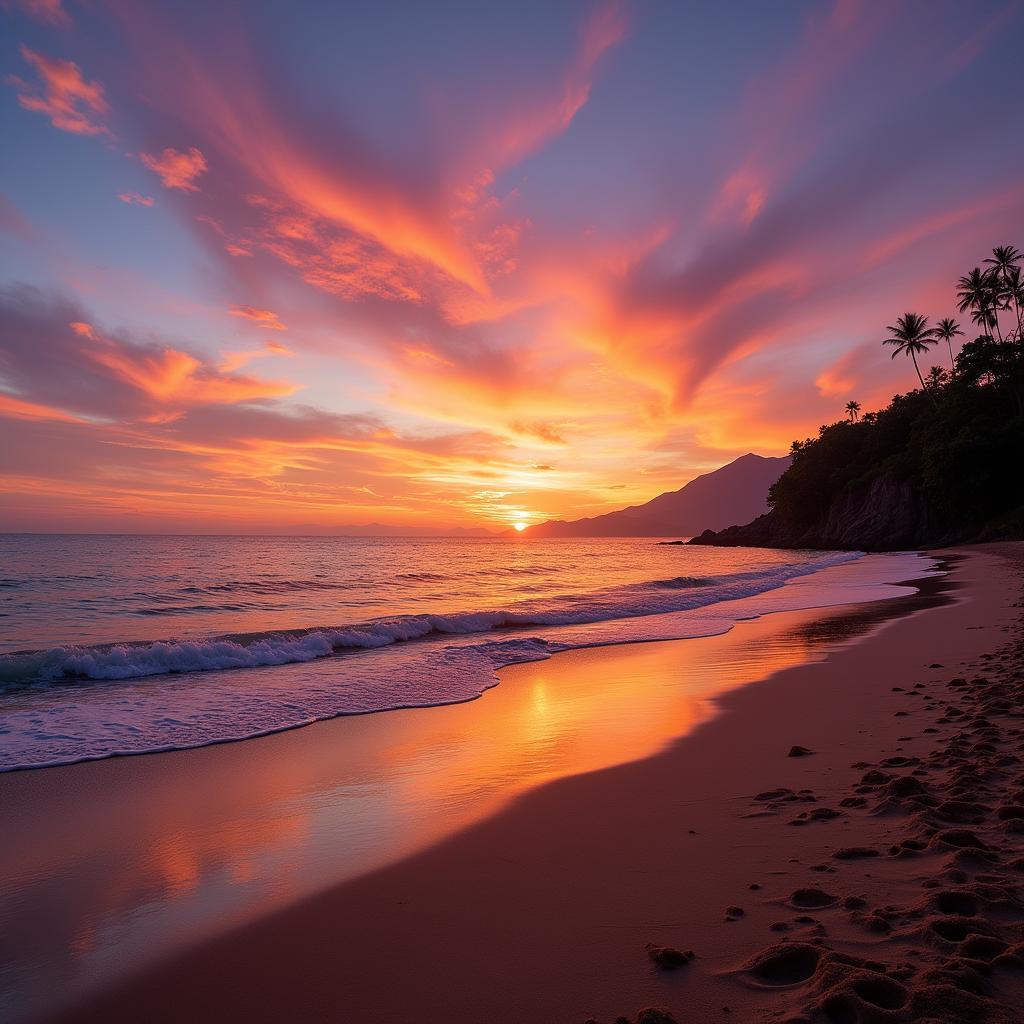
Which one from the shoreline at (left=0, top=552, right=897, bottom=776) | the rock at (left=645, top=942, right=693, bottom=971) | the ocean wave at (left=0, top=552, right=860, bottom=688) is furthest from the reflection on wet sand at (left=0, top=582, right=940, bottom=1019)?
the ocean wave at (left=0, top=552, right=860, bottom=688)

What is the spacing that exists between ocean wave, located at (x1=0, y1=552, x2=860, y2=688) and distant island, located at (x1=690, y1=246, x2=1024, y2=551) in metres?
44.1

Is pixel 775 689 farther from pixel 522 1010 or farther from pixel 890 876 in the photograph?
pixel 522 1010

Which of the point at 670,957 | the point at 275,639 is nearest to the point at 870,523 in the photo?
the point at 275,639

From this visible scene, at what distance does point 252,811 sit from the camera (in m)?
4.85

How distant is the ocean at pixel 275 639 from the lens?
7883 mm

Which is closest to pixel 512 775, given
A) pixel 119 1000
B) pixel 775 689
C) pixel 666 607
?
pixel 119 1000

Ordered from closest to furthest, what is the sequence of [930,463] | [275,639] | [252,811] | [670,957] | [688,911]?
[670,957] < [688,911] < [252,811] < [275,639] < [930,463]

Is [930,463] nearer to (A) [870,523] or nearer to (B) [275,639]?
(A) [870,523]

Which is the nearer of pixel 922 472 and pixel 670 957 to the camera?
pixel 670 957

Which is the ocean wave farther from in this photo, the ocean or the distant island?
the distant island

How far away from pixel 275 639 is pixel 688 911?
475 inches

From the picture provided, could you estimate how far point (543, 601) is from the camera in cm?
2322

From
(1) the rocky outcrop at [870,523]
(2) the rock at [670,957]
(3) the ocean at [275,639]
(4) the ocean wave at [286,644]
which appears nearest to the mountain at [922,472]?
(1) the rocky outcrop at [870,523]

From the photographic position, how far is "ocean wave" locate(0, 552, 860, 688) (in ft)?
35.5
